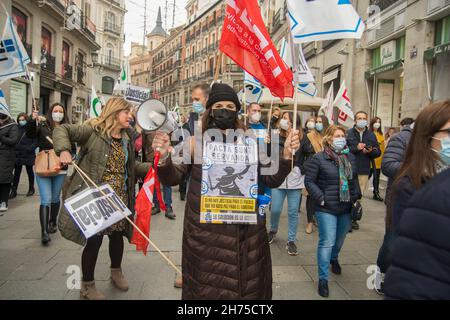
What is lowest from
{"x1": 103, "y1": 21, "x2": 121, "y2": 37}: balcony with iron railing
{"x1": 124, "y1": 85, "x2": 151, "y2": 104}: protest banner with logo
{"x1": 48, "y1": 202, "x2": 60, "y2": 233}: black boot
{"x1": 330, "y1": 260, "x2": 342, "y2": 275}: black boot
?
{"x1": 330, "y1": 260, "x2": 342, "y2": 275}: black boot

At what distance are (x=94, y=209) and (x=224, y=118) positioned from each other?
5.08 feet

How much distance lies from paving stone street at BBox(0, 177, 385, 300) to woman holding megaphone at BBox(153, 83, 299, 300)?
50.4 inches

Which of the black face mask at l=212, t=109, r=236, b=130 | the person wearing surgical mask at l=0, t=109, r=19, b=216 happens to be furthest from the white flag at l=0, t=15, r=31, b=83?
the black face mask at l=212, t=109, r=236, b=130

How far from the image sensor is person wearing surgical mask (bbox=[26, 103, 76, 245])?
483 cm

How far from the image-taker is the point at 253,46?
391 centimetres

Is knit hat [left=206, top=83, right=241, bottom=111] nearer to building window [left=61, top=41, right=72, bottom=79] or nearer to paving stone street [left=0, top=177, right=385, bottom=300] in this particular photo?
paving stone street [left=0, top=177, right=385, bottom=300]

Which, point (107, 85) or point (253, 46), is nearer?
point (253, 46)

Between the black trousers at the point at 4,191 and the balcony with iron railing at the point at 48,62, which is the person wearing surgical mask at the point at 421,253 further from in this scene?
the balcony with iron railing at the point at 48,62

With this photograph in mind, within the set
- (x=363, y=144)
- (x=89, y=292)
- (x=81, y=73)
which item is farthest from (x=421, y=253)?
(x=81, y=73)

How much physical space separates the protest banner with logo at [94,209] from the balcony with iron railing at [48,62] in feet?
65.0

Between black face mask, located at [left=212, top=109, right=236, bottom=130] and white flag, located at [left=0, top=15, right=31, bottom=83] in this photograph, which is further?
white flag, located at [left=0, top=15, right=31, bottom=83]

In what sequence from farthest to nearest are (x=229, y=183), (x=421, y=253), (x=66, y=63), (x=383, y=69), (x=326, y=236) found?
(x=66, y=63) < (x=383, y=69) < (x=326, y=236) < (x=229, y=183) < (x=421, y=253)

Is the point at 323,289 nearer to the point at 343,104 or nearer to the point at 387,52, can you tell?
the point at 343,104
